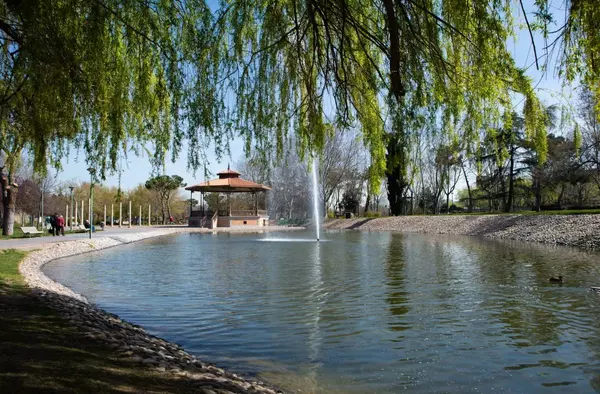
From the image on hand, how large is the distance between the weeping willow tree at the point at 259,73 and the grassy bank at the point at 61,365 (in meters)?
1.76

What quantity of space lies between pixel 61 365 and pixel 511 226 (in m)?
27.1

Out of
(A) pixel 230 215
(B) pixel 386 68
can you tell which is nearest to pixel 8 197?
(B) pixel 386 68

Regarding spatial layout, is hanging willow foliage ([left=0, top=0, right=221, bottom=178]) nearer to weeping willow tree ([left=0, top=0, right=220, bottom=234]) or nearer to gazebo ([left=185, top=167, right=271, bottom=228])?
weeping willow tree ([left=0, top=0, right=220, bottom=234])

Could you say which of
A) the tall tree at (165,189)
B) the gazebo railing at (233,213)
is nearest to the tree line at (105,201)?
the tall tree at (165,189)

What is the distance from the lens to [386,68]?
510 centimetres

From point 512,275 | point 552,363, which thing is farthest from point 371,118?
point 512,275

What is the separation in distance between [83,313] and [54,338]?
172 cm

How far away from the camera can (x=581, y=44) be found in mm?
3775

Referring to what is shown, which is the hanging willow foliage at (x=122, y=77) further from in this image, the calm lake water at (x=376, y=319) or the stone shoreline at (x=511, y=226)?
the stone shoreline at (x=511, y=226)

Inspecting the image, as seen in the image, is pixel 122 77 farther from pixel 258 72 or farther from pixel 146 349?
pixel 146 349

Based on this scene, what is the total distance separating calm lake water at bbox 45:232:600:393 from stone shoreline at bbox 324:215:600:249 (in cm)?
754

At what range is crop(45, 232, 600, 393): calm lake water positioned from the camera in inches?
188

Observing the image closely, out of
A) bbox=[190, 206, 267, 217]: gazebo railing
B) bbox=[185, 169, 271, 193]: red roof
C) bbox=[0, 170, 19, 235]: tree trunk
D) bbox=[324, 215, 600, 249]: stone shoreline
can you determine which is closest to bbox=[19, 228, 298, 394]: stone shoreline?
bbox=[0, 170, 19, 235]: tree trunk

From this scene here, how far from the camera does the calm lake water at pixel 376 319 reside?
4.77m
